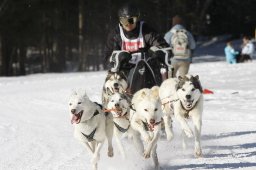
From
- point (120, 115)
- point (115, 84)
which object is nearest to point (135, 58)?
point (115, 84)

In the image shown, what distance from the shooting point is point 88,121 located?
19.4 feet

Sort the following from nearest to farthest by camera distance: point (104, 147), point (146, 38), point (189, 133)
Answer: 1. point (189, 133)
2. point (146, 38)
3. point (104, 147)

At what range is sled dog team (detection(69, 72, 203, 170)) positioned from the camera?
587 cm

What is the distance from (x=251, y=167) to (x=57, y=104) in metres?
7.15

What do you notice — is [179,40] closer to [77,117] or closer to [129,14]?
[129,14]

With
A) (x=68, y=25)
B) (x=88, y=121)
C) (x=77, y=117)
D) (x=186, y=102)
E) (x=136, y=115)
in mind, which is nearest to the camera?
(x=77, y=117)

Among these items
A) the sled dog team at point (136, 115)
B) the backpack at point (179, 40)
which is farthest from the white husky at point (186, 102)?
the backpack at point (179, 40)

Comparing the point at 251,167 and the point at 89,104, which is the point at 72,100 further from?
the point at 251,167

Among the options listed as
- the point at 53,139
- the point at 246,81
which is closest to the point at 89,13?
the point at 246,81

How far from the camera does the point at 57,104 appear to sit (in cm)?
1255

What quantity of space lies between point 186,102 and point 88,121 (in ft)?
4.38

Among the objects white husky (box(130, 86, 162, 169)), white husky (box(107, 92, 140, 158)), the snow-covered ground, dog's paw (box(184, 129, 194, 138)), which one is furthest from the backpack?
white husky (box(130, 86, 162, 169))

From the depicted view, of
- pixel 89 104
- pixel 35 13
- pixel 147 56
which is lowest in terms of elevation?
pixel 89 104

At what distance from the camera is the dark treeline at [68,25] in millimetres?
27922
